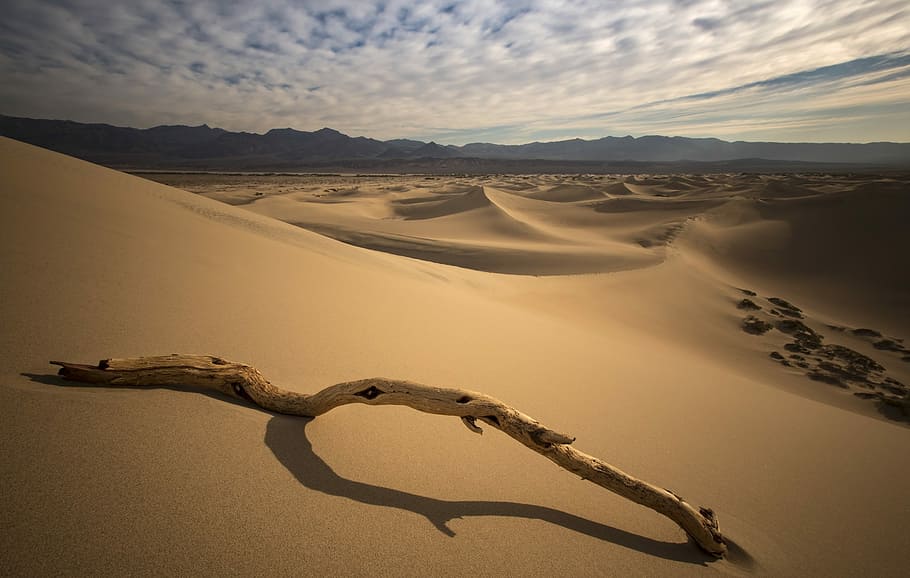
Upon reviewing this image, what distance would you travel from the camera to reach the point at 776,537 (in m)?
2.50

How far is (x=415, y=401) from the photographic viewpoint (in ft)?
7.91

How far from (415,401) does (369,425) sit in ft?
1.87

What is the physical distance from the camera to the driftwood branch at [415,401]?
2.24m

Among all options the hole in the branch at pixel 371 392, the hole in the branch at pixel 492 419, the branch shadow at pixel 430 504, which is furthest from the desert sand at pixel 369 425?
the hole in the branch at pixel 492 419

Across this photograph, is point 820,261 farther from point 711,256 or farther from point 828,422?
point 828,422

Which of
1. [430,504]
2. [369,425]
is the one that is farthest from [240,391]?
[430,504]

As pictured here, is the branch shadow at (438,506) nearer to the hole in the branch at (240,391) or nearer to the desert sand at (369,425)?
the desert sand at (369,425)

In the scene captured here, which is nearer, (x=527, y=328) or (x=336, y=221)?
(x=527, y=328)

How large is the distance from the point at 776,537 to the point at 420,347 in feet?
11.0

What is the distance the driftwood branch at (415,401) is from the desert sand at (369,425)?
11 centimetres

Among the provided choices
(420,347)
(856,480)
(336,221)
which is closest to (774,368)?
(856,480)

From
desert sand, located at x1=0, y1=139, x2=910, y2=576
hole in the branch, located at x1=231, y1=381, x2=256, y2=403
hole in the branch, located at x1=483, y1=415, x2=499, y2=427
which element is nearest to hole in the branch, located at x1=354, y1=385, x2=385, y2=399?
desert sand, located at x1=0, y1=139, x2=910, y2=576

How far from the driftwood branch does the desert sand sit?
0.37 ft

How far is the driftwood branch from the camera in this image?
2.24m
